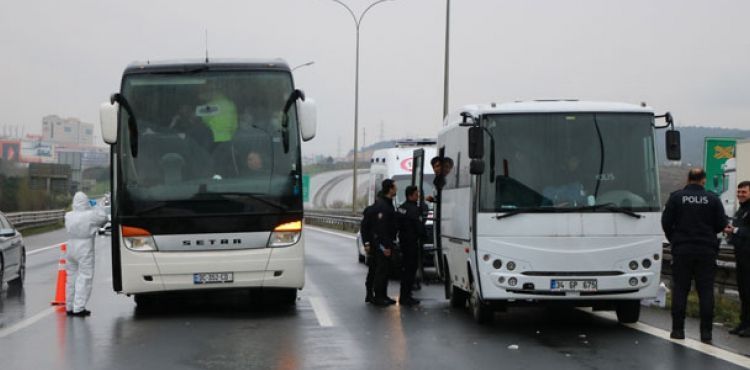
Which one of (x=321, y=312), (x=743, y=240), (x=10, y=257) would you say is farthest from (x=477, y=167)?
(x=10, y=257)

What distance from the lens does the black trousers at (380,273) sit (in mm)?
15734

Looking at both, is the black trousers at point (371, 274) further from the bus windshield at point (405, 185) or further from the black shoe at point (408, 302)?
the bus windshield at point (405, 185)

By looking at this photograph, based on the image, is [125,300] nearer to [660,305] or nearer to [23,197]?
[660,305]

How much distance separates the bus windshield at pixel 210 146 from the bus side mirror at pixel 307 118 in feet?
0.82

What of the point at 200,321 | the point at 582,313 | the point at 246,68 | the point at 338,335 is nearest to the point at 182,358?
the point at 338,335

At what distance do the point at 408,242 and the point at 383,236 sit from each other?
19.3 inches

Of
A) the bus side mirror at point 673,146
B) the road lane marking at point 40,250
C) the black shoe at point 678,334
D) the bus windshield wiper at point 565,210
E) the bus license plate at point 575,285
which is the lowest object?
the road lane marking at point 40,250

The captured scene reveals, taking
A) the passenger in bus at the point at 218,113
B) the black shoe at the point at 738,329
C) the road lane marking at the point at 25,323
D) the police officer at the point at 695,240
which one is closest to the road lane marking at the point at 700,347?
the police officer at the point at 695,240

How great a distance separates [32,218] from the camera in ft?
206

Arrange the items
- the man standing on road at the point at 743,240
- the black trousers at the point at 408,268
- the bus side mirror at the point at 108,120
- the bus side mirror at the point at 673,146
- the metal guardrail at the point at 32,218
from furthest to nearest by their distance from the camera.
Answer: the metal guardrail at the point at 32,218, the black trousers at the point at 408,268, the bus side mirror at the point at 108,120, the bus side mirror at the point at 673,146, the man standing on road at the point at 743,240

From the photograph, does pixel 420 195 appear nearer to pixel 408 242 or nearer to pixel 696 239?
pixel 408 242

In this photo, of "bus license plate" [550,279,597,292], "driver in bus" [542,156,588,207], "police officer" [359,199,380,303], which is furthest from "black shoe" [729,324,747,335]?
"police officer" [359,199,380,303]

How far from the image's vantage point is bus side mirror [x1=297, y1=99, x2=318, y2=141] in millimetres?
13898

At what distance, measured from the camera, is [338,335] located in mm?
12180
